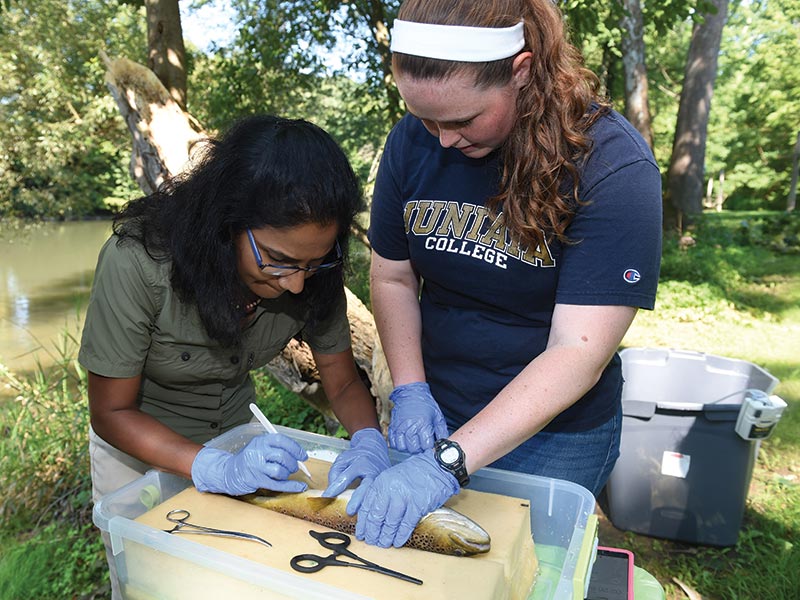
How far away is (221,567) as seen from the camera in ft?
3.51

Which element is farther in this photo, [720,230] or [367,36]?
[720,230]

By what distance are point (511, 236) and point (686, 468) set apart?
1.98 meters

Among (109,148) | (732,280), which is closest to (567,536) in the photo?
(732,280)

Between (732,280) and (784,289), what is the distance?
805mm

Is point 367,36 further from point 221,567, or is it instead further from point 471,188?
point 221,567

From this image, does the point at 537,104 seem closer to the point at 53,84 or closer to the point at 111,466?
the point at 111,466

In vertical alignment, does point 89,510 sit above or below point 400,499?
below

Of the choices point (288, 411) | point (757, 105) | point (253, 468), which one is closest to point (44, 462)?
point (288, 411)

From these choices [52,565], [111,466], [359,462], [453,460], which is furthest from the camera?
[52,565]

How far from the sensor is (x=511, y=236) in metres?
1.44

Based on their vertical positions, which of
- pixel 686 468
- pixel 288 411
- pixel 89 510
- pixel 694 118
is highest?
pixel 694 118

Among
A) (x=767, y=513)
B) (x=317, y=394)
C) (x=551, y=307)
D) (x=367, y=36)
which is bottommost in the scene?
(x=767, y=513)

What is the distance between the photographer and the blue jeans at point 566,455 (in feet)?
5.37

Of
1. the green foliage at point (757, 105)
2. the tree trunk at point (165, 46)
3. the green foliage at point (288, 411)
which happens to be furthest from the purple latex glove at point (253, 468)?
the green foliage at point (757, 105)
